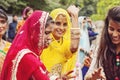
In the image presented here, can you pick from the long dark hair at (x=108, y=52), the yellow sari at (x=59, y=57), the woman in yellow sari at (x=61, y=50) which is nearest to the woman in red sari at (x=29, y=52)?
the long dark hair at (x=108, y=52)

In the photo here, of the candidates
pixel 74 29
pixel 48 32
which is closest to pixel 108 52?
pixel 48 32

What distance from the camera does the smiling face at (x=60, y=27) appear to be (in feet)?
18.7

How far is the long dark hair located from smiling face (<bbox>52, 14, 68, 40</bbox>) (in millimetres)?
1263

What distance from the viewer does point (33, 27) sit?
4.27 meters

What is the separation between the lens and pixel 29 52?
4137 mm

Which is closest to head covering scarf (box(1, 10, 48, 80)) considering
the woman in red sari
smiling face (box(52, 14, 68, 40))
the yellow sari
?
the woman in red sari

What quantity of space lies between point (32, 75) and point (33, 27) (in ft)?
1.50

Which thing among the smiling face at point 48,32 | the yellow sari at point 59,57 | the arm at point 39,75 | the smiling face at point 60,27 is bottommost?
the yellow sari at point 59,57

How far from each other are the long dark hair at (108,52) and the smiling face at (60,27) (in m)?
1.26

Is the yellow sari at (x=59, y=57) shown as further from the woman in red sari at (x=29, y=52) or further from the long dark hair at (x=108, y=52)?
the woman in red sari at (x=29, y=52)

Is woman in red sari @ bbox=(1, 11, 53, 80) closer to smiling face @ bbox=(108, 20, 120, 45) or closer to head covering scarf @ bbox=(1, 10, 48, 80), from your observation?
head covering scarf @ bbox=(1, 10, 48, 80)

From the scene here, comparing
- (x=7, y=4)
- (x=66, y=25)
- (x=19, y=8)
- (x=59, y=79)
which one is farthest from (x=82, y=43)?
(x=19, y=8)

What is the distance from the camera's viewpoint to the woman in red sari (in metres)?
4.08

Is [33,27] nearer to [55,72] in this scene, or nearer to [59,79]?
[59,79]
